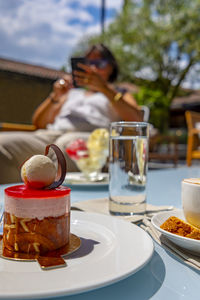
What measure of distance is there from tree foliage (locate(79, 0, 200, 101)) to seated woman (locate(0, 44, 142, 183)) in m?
10.3

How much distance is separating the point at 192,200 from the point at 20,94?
1142 cm

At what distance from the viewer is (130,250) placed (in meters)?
0.43

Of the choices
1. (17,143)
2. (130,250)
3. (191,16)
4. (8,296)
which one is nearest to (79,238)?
(130,250)

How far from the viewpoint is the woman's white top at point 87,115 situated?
2.53 m

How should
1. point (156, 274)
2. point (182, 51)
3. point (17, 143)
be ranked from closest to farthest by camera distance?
1. point (156, 274)
2. point (17, 143)
3. point (182, 51)

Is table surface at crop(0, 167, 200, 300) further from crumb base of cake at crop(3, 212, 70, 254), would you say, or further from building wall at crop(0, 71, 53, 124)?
building wall at crop(0, 71, 53, 124)

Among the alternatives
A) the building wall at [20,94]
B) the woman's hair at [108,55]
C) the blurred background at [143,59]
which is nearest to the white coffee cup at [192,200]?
the woman's hair at [108,55]

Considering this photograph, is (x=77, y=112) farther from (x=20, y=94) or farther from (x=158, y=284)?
(x=20, y=94)

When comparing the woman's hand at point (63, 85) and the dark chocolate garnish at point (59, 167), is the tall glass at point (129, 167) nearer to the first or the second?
the dark chocolate garnish at point (59, 167)

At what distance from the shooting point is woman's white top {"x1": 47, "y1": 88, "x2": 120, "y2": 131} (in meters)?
2.53

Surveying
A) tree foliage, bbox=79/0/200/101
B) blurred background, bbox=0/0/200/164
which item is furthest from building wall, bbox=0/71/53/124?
tree foliage, bbox=79/0/200/101

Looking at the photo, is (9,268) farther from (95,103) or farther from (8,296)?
(95,103)

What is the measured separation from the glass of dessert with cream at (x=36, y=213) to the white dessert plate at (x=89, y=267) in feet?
0.15

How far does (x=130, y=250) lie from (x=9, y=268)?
0.58 feet
